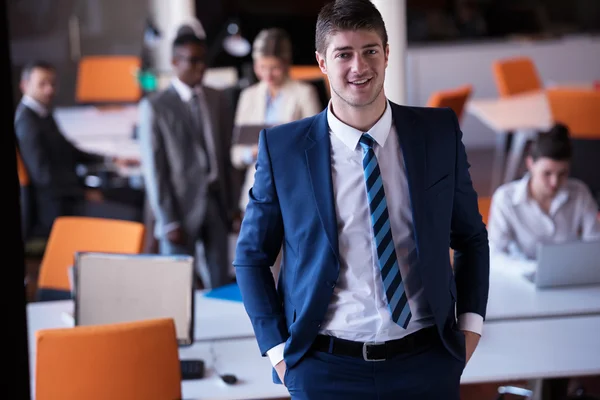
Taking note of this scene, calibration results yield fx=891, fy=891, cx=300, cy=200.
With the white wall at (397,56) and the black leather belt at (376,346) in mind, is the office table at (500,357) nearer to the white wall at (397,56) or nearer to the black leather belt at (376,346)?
the black leather belt at (376,346)

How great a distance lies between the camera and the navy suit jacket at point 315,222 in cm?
222

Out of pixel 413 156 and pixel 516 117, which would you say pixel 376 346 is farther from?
pixel 516 117

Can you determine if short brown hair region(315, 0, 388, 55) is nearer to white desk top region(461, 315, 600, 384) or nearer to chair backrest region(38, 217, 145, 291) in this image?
white desk top region(461, 315, 600, 384)

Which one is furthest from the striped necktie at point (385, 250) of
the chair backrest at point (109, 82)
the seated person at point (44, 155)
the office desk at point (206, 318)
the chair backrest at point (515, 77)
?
the chair backrest at point (109, 82)

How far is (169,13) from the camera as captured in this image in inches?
389

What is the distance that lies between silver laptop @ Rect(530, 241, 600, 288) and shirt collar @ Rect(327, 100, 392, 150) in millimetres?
1684

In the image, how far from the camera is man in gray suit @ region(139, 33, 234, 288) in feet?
14.8

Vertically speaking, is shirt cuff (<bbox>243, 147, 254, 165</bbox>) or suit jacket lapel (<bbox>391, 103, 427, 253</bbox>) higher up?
suit jacket lapel (<bbox>391, 103, 427, 253</bbox>)

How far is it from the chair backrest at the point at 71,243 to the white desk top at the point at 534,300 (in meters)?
1.71

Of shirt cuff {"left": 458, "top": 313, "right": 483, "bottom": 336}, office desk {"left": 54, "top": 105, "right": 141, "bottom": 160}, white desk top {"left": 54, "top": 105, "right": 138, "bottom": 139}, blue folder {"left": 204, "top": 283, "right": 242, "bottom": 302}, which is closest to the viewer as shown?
shirt cuff {"left": 458, "top": 313, "right": 483, "bottom": 336}

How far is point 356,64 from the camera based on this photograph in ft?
7.02

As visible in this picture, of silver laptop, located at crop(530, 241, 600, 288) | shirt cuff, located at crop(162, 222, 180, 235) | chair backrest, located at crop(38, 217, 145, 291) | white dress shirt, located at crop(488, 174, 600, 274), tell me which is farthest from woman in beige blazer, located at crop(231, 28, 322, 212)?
silver laptop, located at crop(530, 241, 600, 288)

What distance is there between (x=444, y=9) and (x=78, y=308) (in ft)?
26.0

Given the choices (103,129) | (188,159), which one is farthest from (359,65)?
(103,129)
